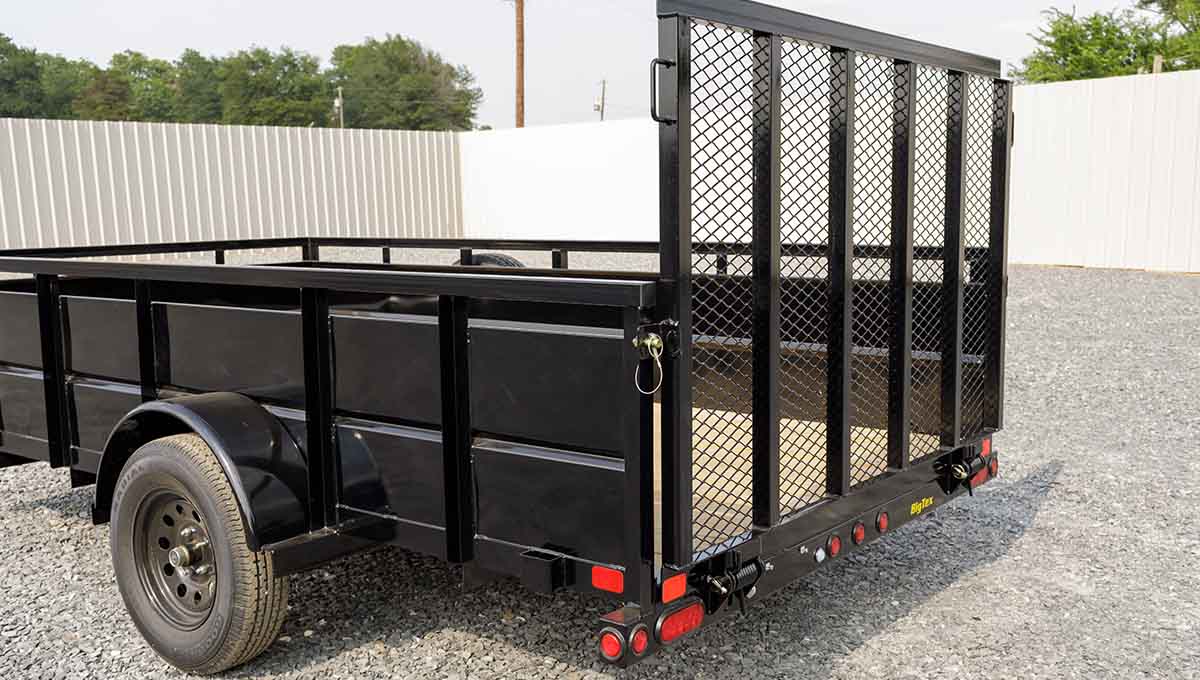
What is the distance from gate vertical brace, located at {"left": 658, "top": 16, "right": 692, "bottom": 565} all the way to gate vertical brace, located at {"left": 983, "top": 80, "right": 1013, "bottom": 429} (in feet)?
6.39

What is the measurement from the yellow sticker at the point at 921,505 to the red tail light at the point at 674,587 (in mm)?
1276

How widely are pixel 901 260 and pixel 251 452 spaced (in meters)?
2.15

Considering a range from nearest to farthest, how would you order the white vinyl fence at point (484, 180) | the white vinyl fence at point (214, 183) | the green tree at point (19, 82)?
the white vinyl fence at point (484, 180)
the white vinyl fence at point (214, 183)
the green tree at point (19, 82)

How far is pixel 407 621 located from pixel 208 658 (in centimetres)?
77

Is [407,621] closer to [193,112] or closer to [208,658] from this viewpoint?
[208,658]

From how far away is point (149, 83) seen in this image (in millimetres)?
76562

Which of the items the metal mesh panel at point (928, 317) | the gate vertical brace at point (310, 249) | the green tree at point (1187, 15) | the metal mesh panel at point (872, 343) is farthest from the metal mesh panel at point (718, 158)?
the green tree at point (1187, 15)

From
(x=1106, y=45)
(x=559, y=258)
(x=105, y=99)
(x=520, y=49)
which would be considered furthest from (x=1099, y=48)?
(x=105, y=99)

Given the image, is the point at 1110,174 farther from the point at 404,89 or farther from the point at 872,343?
the point at 404,89

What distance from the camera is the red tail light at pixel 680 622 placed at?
2666 millimetres

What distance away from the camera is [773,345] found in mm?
2930

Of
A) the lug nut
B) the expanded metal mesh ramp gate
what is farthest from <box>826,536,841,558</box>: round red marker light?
the lug nut

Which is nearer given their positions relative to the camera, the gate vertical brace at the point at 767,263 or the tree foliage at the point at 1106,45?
the gate vertical brace at the point at 767,263

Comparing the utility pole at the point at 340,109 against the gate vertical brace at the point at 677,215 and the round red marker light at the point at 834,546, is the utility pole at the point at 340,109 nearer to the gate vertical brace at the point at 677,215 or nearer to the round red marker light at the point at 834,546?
the round red marker light at the point at 834,546
